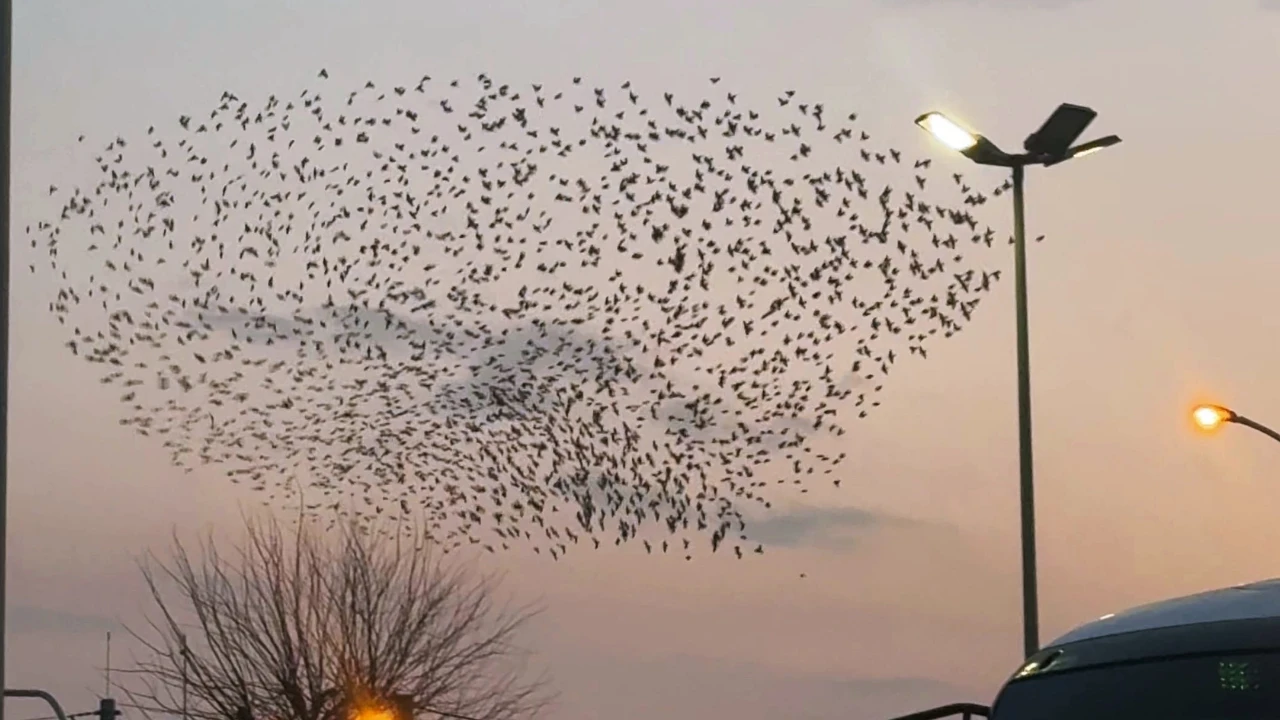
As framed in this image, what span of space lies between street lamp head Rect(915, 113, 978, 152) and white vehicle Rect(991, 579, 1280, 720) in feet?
31.2

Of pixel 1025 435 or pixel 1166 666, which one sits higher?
pixel 1025 435

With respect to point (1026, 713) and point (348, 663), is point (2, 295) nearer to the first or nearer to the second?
point (1026, 713)

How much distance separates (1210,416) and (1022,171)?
1193cm

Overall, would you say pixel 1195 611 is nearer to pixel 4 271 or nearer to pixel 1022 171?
pixel 4 271

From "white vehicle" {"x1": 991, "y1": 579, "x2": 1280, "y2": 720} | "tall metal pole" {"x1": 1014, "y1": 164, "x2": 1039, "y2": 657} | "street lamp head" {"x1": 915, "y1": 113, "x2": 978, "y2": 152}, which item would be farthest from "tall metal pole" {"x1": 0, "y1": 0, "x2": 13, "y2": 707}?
"tall metal pole" {"x1": 1014, "y1": 164, "x2": 1039, "y2": 657}

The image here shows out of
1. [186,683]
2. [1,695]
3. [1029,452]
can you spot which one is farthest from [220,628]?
[1,695]

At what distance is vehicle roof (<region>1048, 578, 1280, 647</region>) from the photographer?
6.92 metres

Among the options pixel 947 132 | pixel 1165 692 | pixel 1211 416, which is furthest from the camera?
pixel 1211 416

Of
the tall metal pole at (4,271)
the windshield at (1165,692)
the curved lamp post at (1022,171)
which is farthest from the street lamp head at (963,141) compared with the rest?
the windshield at (1165,692)

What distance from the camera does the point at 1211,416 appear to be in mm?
28094

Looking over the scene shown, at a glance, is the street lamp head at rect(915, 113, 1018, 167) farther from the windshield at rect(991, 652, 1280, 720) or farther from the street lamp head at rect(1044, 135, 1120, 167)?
the windshield at rect(991, 652, 1280, 720)

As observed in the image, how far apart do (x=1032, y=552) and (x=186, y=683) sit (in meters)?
19.9

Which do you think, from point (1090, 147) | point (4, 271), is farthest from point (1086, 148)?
point (4, 271)

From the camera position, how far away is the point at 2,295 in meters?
10.0
